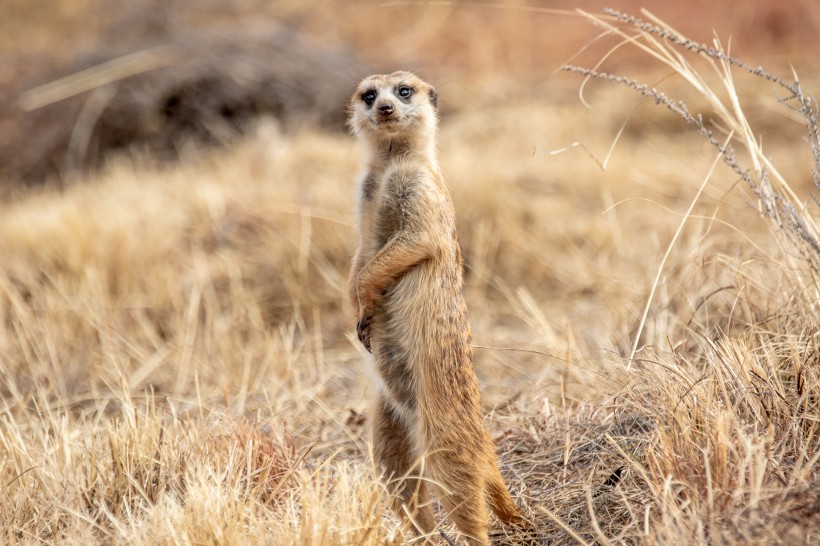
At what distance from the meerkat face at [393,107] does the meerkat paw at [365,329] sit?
579 millimetres

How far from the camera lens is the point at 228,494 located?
7.35 ft

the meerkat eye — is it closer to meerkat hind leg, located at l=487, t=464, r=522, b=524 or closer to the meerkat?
the meerkat

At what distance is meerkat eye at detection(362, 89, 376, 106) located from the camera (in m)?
2.95

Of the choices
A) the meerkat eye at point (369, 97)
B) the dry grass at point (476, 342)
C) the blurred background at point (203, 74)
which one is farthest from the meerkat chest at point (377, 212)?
the blurred background at point (203, 74)

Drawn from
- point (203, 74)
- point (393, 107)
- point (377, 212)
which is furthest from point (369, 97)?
point (203, 74)

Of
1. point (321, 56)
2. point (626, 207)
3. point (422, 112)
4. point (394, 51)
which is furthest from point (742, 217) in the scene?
point (394, 51)

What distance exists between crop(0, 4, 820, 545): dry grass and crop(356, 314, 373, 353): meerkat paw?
1.17ft

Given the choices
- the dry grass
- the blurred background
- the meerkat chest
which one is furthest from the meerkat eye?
the blurred background

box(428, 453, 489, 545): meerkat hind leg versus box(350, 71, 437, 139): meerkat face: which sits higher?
box(350, 71, 437, 139): meerkat face

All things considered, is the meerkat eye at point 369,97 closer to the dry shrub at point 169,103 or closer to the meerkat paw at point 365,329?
the meerkat paw at point 365,329

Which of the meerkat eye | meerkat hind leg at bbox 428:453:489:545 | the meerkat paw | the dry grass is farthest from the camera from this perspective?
the meerkat eye

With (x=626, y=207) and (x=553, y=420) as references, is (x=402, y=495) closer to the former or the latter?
(x=553, y=420)

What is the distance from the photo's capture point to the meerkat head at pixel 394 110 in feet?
9.09

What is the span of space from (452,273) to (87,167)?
655cm
